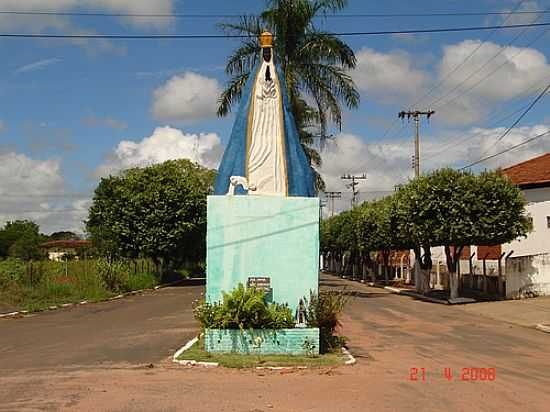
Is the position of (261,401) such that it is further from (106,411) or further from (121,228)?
(121,228)

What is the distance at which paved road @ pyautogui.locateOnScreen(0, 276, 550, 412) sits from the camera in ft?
29.3

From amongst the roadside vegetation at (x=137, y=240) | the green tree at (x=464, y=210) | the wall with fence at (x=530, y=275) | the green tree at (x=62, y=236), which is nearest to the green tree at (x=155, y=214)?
the roadside vegetation at (x=137, y=240)

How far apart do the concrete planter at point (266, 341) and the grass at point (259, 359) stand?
128mm

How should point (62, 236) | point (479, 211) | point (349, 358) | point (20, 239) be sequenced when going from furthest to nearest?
1. point (62, 236)
2. point (20, 239)
3. point (479, 211)
4. point (349, 358)

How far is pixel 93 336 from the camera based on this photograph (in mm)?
16953

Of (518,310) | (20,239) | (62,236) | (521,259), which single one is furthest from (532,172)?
(62,236)

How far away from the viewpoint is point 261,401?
897cm

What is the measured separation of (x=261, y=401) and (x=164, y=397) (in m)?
1.23

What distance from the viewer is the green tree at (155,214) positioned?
144 ft

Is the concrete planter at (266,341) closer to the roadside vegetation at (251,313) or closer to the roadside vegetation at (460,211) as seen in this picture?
the roadside vegetation at (251,313)

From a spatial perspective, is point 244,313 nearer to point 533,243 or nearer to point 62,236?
point 533,243

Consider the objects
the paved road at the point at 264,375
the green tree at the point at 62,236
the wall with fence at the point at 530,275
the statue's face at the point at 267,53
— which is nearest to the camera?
the paved road at the point at 264,375

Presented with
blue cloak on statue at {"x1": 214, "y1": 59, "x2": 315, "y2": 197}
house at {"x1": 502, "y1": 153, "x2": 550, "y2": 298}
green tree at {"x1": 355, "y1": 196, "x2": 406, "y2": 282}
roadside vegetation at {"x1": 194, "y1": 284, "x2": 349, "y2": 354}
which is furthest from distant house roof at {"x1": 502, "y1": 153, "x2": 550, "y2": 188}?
roadside vegetation at {"x1": 194, "y1": 284, "x2": 349, "y2": 354}

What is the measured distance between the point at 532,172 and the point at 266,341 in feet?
111
